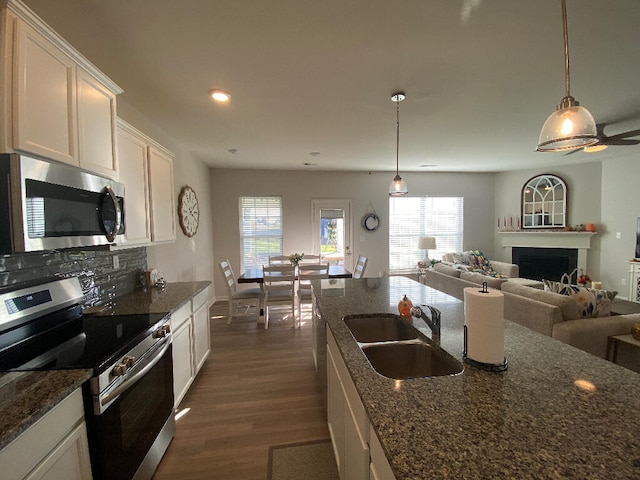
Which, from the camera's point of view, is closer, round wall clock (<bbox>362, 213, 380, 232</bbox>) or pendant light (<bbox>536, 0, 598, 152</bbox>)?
pendant light (<bbox>536, 0, 598, 152</bbox>)

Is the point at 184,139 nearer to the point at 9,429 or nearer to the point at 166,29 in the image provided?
the point at 166,29

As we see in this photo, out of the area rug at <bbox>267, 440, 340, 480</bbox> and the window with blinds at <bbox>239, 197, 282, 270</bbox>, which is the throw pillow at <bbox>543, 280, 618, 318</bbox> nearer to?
the area rug at <bbox>267, 440, 340, 480</bbox>

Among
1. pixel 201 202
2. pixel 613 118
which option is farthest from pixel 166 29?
pixel 613 118

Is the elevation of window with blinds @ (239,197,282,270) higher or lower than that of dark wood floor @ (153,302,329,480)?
higher

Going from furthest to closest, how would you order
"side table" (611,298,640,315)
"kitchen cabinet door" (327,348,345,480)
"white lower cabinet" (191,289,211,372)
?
1. "side table" (611,298,640,315)
2. "white lower cabinet" (191,289,211,372)
3. "kitchen cabinet door" (327,348,345,480)

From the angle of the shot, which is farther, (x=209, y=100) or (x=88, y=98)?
(x=209, y=100)

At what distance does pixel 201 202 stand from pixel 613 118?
5.76m

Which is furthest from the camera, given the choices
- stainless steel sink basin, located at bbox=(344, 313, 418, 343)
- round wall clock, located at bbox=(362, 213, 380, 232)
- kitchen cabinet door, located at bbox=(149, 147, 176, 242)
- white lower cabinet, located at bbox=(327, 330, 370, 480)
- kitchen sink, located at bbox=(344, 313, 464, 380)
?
round wall clock, located at bbox=(362, 213, 380, 232)

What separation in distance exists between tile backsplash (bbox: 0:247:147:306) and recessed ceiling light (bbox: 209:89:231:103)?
5.11 feet

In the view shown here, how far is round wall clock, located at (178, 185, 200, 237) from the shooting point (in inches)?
151

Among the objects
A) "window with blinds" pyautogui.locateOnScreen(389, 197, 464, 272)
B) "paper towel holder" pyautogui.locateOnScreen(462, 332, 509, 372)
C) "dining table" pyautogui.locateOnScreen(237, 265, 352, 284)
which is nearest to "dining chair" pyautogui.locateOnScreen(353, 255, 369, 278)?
"dining table" pyautogui.locateOnScreen(237, 265, 352, 284)

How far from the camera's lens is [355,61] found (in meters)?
1.97

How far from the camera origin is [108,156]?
5.53ft

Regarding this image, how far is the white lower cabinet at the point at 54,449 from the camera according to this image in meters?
0.82
